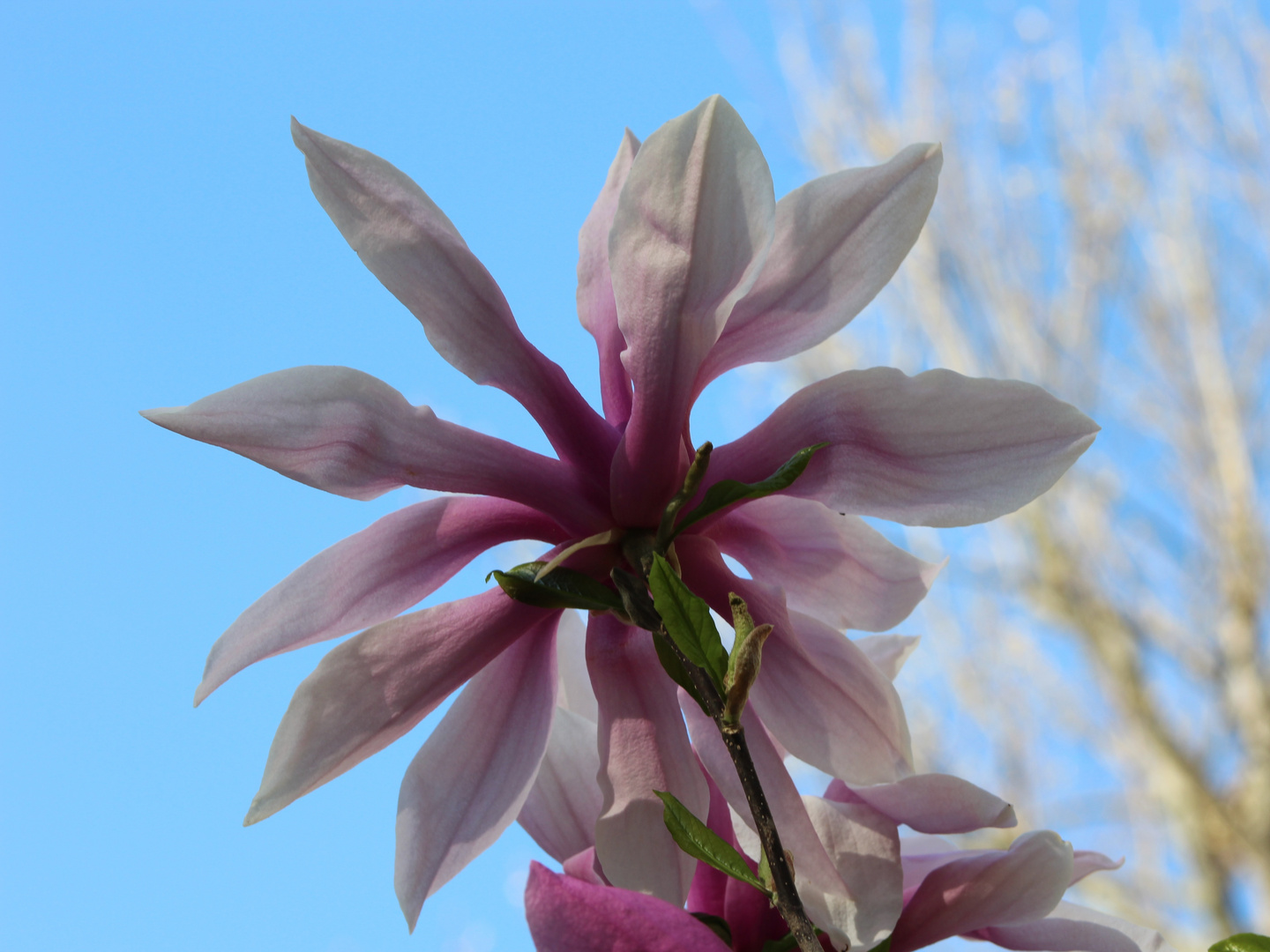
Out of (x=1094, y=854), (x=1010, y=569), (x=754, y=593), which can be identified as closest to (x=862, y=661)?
(x=754, y=593)

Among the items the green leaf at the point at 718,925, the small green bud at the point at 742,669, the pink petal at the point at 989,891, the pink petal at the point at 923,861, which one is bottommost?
the pink petal at the point at 989,891

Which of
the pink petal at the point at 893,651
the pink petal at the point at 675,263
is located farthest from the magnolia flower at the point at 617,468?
the pink petal at the point at 893,651

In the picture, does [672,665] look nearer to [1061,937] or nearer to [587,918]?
[587,918]

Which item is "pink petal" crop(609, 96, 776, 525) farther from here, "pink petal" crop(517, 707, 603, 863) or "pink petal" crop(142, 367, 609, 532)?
"pink petal" crop(517, 707, 603, 863)

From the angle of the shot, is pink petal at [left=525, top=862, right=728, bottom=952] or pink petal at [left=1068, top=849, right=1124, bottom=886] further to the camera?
pink petal at [left=1068, top=849, right=1124, bottom=886]

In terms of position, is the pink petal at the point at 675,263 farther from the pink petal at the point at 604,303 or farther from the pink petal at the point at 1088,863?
the pink petal at the point at 1088,863

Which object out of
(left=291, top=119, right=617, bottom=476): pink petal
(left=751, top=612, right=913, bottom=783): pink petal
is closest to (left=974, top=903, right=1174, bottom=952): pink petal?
(left=751, top=612, right=913, bottom=783): pink petal
